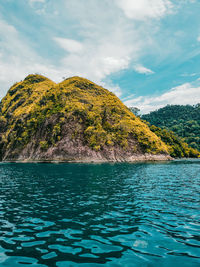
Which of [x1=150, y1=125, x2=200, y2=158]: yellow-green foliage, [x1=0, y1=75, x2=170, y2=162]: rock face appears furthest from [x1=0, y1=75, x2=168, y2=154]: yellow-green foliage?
[x1=150, y1=125, x2=200, y2=158]: yellow-green foliage

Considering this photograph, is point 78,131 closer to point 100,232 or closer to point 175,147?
point 175,147

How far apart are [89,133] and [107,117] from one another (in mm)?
18939

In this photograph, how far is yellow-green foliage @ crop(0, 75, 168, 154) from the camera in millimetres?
103250

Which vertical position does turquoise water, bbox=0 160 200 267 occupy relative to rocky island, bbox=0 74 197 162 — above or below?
below

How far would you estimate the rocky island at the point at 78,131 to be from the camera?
97500 millimetres

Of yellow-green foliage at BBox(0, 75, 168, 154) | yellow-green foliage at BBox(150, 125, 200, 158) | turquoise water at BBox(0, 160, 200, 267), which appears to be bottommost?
turquoise water at BBox(0, 160, 200, 267)

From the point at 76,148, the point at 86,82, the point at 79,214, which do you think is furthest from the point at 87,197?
the point at 86,82

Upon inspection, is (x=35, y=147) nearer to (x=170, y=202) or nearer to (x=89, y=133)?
Result: (x=89, y=133)

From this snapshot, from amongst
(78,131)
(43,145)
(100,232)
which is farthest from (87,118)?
(100,232)

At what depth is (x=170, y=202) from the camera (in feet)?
56.6

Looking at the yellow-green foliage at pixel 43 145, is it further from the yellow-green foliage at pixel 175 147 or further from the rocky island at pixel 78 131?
the yellow-green foliage at pixel 175 147

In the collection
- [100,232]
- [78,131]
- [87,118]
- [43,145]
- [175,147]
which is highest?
[87,118]

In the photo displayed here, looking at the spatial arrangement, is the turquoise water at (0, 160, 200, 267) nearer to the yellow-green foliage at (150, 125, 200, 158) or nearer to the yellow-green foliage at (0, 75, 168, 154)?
the yellow-green foliage at (0, 75, 168, 154)

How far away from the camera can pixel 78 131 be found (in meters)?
105
